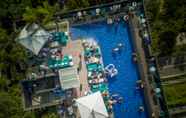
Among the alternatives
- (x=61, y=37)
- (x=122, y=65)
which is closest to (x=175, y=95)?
(x=122, y=65)

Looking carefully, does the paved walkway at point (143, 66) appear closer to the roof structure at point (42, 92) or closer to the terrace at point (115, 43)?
the terrace at point (115, 43)

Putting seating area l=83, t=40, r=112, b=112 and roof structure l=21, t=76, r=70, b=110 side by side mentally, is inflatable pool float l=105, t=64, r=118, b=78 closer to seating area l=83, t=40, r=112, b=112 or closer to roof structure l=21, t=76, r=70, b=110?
seating area l=83, t=40, r=112, b=112

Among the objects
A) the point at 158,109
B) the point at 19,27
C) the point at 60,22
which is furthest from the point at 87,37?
the point at 158,109

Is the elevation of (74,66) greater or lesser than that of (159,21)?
lesser

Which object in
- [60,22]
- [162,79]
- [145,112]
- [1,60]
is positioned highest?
[60,22]

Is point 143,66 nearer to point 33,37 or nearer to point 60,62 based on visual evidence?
point 60,62

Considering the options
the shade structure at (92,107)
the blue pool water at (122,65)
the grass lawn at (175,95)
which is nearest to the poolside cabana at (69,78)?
the shade structure at (92,107)

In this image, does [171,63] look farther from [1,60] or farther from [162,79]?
[1,60]
